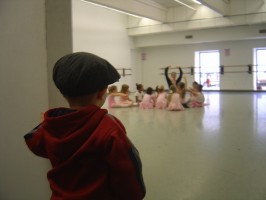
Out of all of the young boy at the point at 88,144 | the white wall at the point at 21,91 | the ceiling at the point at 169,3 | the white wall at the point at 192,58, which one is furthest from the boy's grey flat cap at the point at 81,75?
the white wall at the point at 192,58

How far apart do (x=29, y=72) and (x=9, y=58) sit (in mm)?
246

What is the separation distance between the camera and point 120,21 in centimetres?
1590

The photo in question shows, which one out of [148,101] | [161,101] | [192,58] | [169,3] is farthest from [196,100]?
[192,58]

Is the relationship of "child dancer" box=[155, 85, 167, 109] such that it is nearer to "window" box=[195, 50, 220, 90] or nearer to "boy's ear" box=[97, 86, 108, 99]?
"boy's ear" box=[97, 86, 108, 99]

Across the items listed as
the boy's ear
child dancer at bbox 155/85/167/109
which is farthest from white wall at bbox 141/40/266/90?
the boy's ear

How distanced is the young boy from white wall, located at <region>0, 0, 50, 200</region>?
752 mm

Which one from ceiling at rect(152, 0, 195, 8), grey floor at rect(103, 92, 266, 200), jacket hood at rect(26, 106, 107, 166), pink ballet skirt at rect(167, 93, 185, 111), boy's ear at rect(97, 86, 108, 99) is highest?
ceiling at rect(152, 0, 195, 8)

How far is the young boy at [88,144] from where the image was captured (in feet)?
3.12

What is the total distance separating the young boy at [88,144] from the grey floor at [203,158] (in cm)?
154

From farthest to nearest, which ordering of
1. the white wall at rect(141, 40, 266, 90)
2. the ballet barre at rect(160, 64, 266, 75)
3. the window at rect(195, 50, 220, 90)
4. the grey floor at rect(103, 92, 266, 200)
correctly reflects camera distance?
the window at rect(195, 50, 220, 90), the white wall at rect(141, 40, 266, 90), the ballet barre at rect(160, 64, 266, 75), the grey floor at rect(103, 92, 266, 200)

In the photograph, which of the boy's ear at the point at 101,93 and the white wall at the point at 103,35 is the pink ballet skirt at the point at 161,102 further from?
the boy's ear at the point at 101,93

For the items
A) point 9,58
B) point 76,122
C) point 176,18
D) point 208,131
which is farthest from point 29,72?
point 176,18

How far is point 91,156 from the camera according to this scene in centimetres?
99

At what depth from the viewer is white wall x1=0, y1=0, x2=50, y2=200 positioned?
175 centimetres
